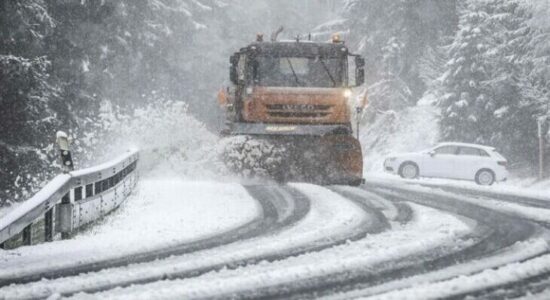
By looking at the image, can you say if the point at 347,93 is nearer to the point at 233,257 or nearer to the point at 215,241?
the point at 215,241

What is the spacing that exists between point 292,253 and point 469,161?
16487 mm

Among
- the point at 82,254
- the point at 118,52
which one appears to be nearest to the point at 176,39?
the point at 118,52

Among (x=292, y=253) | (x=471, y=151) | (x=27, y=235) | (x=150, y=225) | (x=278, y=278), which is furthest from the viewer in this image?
(x=471, y=151)

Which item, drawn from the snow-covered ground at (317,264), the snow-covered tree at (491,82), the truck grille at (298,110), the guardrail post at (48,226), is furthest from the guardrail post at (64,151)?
the snow-covered tree at (491,82)

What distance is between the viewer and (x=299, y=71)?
14750 millimetres

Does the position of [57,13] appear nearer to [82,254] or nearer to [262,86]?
[262,86]

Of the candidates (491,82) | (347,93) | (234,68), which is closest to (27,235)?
(234,68)

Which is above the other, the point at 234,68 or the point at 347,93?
the point at 234,68

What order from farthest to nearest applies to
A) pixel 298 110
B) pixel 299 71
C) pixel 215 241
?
pixel 299 71 < pixel 298 110 < pixel 215 241

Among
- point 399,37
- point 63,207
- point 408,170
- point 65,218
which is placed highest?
point 399,37

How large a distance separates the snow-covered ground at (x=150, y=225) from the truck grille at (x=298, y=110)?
189 cm

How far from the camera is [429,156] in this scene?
2258cm

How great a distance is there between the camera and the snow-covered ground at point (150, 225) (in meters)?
6.41

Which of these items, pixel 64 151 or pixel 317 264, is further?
pixel 64 151
